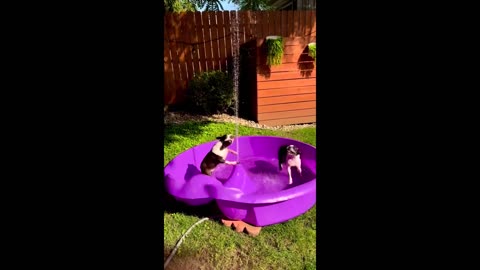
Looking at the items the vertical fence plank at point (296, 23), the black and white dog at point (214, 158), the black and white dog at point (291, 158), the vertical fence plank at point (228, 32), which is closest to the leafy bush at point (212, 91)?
the vertical fence plank at point (228, 32)

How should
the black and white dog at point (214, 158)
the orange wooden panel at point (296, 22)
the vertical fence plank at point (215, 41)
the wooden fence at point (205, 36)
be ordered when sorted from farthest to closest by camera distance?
the orange wooden panel at point (296, 22), the vertical fence plank at point (215, 41), the wooden fence at point (205, 36), the black and white dog at point (214, 158)

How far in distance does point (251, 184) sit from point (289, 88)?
313cm

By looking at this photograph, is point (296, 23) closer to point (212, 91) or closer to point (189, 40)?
point (189, 40)

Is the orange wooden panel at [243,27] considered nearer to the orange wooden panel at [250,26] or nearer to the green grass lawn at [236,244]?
the orange wooden panel at [250,26]

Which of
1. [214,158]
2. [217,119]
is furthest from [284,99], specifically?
[214,158]

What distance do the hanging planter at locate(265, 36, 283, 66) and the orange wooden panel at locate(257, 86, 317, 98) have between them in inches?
21.9

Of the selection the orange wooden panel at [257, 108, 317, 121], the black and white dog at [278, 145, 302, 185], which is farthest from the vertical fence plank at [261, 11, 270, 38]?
the black and white dog at [278, 145, 302, 185]

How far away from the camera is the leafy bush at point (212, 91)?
7055 millimetres

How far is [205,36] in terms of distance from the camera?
7.87 metres

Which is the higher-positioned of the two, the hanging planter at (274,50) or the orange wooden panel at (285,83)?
the hanging planter at (274,50)

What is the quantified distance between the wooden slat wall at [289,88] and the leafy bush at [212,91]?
2.27 feet
